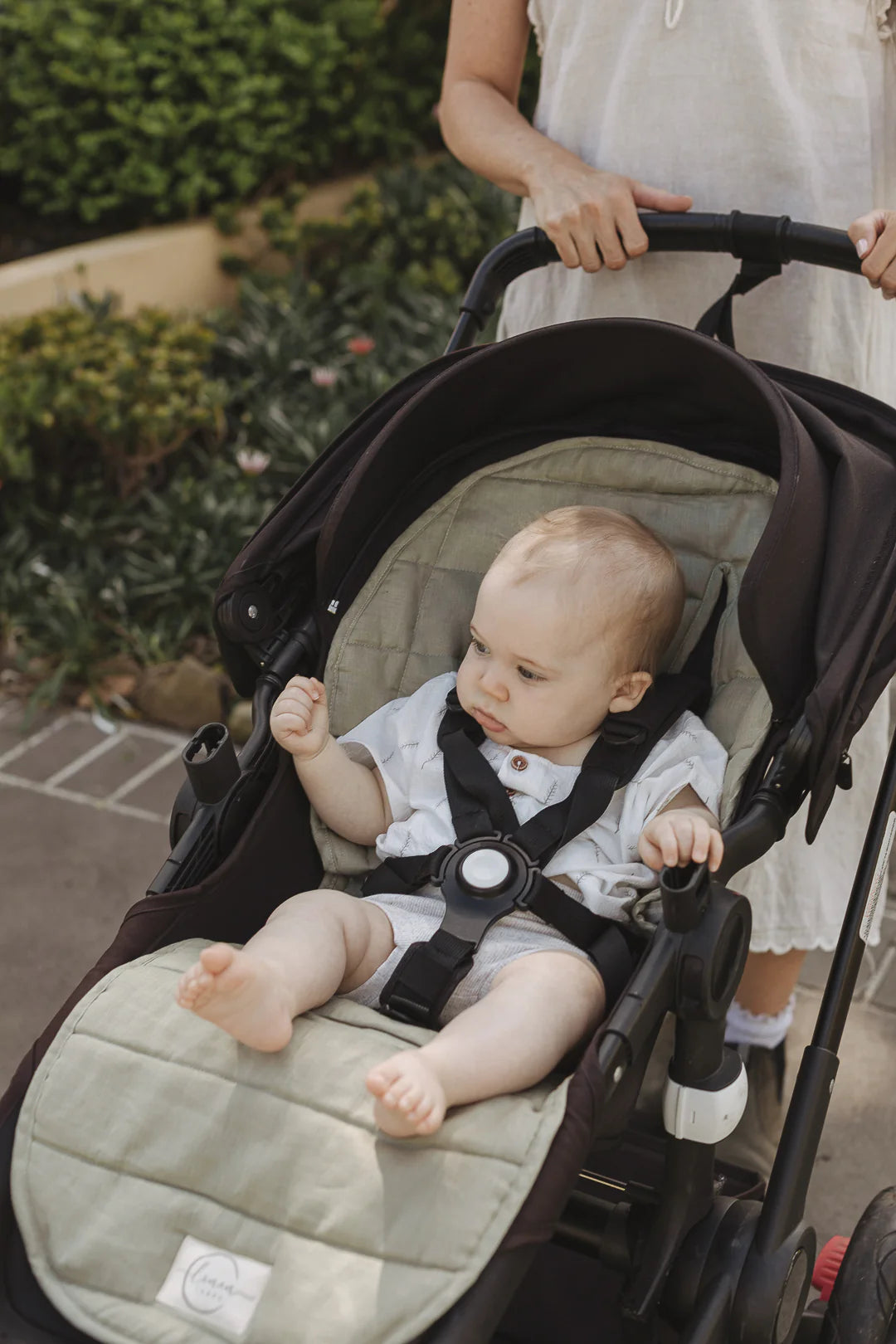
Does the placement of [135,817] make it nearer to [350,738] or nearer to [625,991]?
[350,738]

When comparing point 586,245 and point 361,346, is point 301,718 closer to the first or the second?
point 586,245

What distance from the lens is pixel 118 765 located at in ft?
12.1

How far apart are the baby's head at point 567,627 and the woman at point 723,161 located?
0.48 m

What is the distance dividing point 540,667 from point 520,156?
88cm

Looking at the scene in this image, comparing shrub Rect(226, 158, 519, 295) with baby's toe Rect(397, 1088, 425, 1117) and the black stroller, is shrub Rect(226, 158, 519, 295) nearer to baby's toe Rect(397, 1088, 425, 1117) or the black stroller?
the black stroller

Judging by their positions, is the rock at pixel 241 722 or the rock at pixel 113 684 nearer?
the rock at pixel 241 722

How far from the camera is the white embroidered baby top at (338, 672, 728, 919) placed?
1915mm

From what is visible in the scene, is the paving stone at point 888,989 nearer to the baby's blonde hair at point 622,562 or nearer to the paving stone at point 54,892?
the baby's blonde hair at point 622,562

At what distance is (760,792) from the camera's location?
1.76 meters

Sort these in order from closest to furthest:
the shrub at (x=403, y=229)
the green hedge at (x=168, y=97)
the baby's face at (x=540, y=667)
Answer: the baby's face at (x=540, y=667)
the green hedge at (x=168, y=97)
the shrub at (x=403, y=229)

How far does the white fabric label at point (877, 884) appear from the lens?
6.08 ft

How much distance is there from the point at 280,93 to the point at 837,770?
453 centimetres

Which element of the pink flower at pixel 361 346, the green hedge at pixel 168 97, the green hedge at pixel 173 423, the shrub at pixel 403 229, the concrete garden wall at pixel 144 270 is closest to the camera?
the green hedge at pixel 173 423

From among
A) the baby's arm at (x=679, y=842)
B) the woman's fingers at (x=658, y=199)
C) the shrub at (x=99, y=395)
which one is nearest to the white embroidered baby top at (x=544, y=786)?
the baby's arm at (x=679, y=842)
